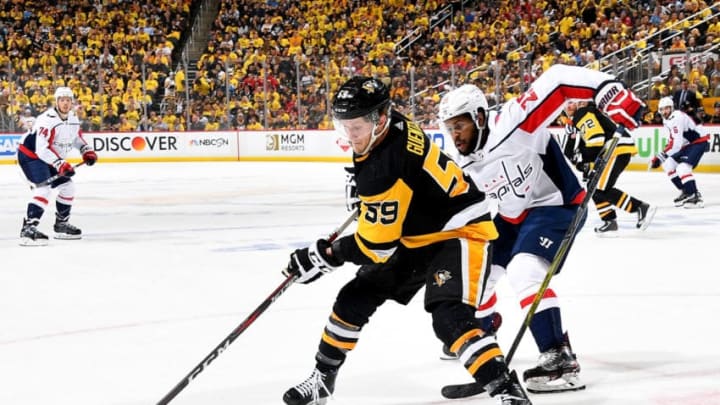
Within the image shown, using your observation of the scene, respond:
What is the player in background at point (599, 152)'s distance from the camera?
6781mm

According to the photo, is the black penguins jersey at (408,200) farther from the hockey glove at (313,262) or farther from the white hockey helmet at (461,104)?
the white hockey helmet at (461,104)

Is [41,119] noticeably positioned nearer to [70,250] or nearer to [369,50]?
[70,250]

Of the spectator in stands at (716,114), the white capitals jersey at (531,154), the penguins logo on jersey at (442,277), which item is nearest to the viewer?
the penguins logo on jersey at (442,277)


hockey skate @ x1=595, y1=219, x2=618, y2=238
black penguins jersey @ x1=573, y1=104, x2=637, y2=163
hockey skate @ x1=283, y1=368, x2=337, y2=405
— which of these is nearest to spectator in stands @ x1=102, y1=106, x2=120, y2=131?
hockey skate @ x1=595, y1=219, x2=618, y2=238

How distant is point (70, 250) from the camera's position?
7.65 meters

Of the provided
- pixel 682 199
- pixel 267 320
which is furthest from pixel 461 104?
pixel 682 199

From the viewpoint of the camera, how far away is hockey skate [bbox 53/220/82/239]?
27.5 ft

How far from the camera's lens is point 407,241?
2.98 meters

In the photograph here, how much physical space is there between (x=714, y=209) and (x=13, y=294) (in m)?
7.00

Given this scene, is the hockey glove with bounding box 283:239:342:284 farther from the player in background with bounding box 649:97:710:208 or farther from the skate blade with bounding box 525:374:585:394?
the player in background with bounding box 649:97:710:208

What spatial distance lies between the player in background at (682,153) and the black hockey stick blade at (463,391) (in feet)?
23.7

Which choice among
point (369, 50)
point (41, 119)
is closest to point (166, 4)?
point (369, 50)

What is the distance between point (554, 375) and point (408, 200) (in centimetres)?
98

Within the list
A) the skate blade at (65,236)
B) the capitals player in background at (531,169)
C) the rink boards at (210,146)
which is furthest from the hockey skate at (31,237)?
the rink boards at (210,146)
